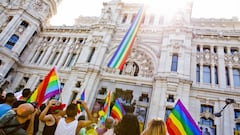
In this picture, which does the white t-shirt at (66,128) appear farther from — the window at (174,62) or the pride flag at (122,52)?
the window at (174,62)

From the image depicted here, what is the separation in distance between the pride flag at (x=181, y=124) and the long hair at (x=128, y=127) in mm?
2799

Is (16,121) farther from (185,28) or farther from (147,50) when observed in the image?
(185,28)

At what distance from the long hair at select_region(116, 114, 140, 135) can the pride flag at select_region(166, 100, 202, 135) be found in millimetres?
2799

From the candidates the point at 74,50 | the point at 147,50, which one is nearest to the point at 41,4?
the point at 74,50

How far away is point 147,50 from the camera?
65.8 feet

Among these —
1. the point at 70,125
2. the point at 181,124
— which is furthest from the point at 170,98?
the point at 70,125

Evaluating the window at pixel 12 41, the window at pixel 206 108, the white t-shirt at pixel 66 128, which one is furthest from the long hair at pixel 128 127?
the window at pixel 12 41

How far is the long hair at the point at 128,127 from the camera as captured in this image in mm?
3445

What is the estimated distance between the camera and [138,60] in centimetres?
1966

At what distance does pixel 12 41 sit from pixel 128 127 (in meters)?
25.2

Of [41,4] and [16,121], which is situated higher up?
[41,4]

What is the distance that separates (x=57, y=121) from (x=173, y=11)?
21579mm

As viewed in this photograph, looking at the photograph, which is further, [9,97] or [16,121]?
[9,97]

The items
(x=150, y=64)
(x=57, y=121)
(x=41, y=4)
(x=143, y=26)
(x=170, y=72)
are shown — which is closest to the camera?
(x=57, y=121)
